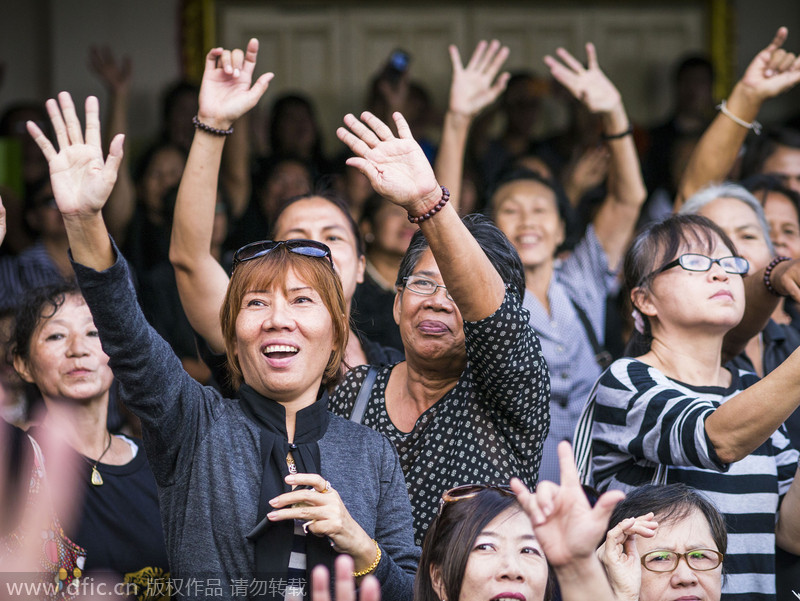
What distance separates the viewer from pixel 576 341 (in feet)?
12.4

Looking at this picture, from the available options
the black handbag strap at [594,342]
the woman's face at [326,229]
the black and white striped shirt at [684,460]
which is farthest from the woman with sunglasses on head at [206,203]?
the black handbag strap at [594,342]

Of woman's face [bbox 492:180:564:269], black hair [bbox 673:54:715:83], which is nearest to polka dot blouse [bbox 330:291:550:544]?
woman's face [bbox 492:180:564:269]

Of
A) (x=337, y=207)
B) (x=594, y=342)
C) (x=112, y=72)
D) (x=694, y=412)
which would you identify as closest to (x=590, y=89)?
(x=594, y=342)

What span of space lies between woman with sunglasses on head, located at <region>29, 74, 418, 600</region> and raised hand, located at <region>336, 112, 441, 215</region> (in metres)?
0.26

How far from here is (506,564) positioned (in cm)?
207

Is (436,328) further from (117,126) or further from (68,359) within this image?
(117,126)

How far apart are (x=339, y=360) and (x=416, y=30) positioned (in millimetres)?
4942

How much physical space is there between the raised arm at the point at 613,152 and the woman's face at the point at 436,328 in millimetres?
1698

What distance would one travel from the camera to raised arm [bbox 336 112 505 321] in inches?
89.1

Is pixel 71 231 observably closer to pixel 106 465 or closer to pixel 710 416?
pixel 106 465

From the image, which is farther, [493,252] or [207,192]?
[207,192]

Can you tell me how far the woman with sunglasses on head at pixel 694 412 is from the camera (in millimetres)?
2484

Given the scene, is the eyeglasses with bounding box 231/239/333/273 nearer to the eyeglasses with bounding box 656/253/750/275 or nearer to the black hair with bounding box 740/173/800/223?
the eyeglasses with bounding box 656/253/750/275

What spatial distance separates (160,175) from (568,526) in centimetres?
401
